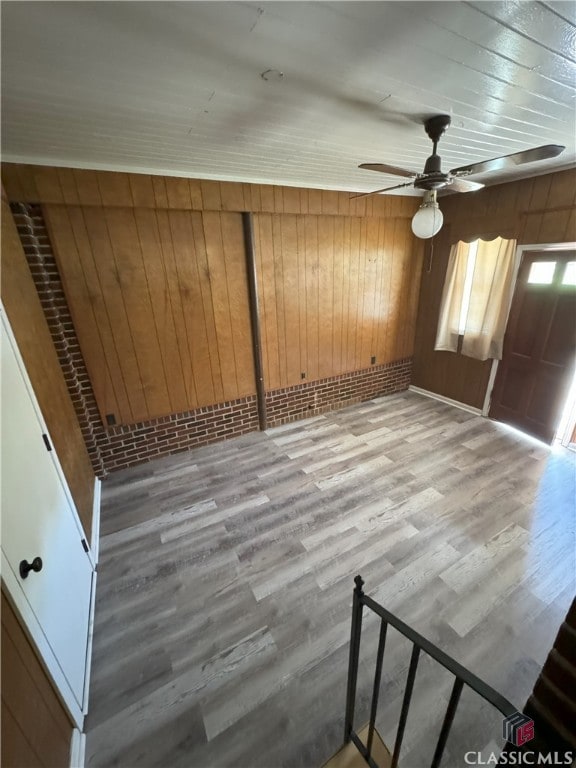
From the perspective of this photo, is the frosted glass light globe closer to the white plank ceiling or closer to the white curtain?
the white plank ceiling

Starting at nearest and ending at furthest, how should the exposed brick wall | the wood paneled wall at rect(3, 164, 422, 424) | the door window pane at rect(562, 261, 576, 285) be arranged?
the wood paneled wall at rect(3, 164, 422, 424) < the door window pane at rect(562, 261, 576, 285) < the exposed brick wall

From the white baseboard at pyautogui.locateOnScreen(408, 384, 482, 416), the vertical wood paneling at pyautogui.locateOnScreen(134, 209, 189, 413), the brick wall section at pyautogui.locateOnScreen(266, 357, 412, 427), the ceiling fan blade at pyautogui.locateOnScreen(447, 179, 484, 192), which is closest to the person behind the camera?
the ceiling fan blade at pyautogui.locateOnScreen(447, 179, 484, 192)

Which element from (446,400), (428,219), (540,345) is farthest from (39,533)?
(446,400)

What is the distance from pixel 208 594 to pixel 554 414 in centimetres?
383

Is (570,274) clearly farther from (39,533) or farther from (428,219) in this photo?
(39,533)

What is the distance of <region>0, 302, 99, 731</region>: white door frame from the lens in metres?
1.06

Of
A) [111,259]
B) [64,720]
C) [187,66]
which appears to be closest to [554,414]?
[187,66]

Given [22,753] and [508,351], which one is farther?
[508,351]

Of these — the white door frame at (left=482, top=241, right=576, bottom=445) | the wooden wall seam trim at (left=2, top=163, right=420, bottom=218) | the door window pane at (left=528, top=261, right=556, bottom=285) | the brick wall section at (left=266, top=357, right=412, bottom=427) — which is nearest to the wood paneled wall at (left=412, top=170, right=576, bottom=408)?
the white door frame at (left=482, top=241, right=576, bottom=445)

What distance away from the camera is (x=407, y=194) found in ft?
12.7

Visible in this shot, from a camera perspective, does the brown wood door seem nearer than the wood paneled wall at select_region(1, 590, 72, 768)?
No

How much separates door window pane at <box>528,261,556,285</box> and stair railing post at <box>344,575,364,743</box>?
3.71m

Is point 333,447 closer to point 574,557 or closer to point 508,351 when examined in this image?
point 574,557

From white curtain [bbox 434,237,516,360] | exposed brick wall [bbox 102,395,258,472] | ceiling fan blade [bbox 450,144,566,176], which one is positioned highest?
ceiling fan blade [bbox 450,144,566,176]
